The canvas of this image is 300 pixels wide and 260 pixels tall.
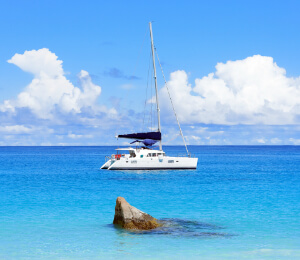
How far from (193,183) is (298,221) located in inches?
917

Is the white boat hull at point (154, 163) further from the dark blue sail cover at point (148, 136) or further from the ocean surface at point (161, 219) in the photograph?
the ocean surface at point (161, 219)

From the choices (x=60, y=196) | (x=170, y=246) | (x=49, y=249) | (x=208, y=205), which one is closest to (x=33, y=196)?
A: (x=60, y=196)

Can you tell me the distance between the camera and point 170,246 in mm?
17953

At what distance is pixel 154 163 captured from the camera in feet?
186

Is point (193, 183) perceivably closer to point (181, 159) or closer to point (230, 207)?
point (181, 159)

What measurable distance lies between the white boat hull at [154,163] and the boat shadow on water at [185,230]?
3328 cm

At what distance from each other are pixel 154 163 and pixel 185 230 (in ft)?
117

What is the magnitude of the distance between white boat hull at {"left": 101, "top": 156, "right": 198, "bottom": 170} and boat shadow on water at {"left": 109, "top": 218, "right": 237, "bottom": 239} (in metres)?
33.3

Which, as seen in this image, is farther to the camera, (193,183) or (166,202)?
(193,183)

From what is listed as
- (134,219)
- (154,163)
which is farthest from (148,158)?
(134,219)

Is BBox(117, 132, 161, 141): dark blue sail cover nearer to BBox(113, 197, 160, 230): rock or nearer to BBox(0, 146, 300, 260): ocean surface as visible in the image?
BBox(0, 146, 300, 260): ocean surface

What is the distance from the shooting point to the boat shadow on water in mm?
19859

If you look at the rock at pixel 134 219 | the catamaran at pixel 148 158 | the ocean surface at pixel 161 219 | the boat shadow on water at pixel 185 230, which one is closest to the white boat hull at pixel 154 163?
the catamaran at pixel 148 158

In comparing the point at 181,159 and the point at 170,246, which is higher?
the point at 181,159
